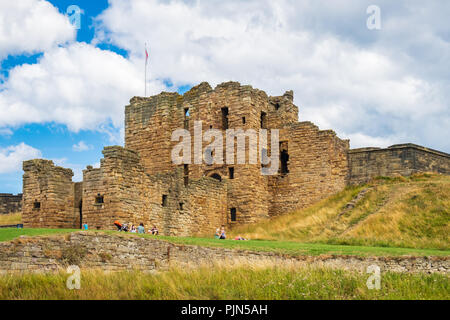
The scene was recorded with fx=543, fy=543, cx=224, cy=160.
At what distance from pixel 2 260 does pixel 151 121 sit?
21299mm

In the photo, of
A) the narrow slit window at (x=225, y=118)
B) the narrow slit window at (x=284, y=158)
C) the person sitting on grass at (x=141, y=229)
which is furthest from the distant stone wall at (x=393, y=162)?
the person sitting on grass at (x=141, y=229)

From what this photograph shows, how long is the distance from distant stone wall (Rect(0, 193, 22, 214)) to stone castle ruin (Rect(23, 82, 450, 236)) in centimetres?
1374

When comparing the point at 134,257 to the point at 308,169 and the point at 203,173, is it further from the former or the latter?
the point at 308,169

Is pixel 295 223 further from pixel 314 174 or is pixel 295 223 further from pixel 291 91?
pixel 291 91

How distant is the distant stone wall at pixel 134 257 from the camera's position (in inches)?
607

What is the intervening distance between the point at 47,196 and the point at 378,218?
15.9 meters

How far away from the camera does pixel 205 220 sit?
3041 cm

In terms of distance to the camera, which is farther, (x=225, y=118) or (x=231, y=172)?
(x=225, y=118)

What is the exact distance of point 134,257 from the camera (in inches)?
711

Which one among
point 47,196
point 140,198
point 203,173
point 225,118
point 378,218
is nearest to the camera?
point 378,218

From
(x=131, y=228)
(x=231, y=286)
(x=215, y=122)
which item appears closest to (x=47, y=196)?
(x=131, y=228)

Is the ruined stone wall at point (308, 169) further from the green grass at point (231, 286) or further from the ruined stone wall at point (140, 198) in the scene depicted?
the green grass at point (231, 286)
